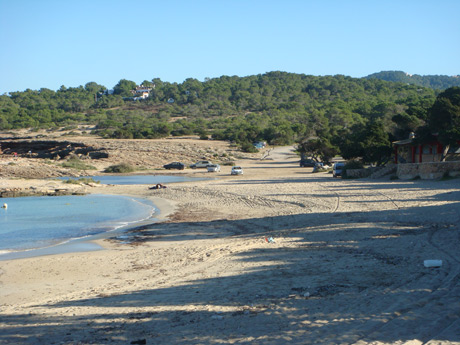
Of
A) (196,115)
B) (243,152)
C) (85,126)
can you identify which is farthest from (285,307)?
(196,115)

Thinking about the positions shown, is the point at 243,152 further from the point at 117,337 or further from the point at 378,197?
the point at 117,337

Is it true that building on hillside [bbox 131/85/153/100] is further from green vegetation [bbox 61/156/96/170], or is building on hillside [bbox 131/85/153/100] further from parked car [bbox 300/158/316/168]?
parked car [bbox 300/158/316/168]

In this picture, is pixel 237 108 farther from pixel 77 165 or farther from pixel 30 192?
pixel 30 192

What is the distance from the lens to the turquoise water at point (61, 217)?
17.7 meters

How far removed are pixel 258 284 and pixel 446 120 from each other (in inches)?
1060

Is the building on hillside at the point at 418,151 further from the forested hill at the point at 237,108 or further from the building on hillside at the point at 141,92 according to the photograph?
the building on hillside at the point at 141,92

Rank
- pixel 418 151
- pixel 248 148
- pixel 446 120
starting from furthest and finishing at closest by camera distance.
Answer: pixel 248 148
pixel 418 151
pixel 446 120

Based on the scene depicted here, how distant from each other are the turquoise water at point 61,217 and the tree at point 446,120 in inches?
742

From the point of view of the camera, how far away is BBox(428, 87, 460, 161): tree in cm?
3006

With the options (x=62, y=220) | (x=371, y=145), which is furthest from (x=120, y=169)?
(x=62, y=220)

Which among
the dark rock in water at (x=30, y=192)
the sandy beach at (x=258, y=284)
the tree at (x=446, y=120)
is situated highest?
the tree at (x=446, y=120)

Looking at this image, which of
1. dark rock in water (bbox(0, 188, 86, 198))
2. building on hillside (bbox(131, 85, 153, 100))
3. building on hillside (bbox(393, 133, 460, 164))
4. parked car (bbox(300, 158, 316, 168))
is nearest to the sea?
dark rock in water (bbox(0, 188, 86, 198))

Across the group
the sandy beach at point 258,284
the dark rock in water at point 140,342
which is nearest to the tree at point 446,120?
the sandy beach at point 258,284

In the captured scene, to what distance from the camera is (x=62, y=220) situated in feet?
74.4
